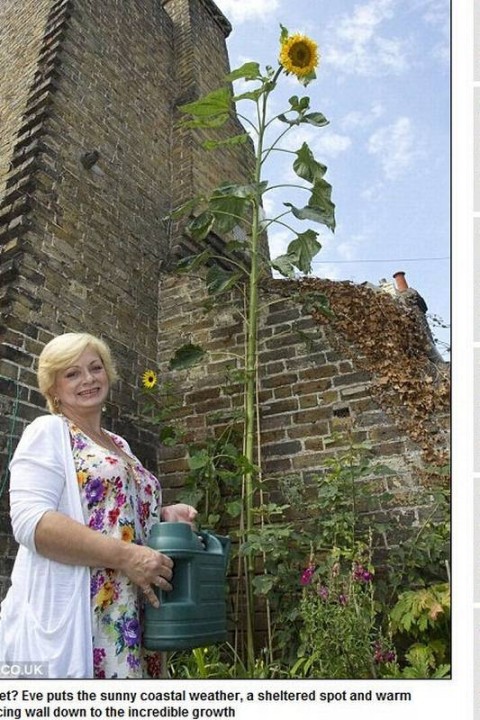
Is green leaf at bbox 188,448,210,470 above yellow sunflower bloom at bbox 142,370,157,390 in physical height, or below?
below

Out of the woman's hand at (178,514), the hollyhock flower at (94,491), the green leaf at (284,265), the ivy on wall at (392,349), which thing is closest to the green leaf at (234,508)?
the ivy on wall at (392,349)

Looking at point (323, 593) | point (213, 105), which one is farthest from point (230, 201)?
point (323, 593)

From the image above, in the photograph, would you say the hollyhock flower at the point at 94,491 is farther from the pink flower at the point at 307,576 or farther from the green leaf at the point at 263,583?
the green leaf at the point at 263,583

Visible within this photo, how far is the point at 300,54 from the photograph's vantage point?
3732 millimetres

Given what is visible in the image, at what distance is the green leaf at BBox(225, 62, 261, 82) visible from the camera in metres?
3.83

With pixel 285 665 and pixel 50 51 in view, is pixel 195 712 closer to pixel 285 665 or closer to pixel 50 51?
pixel 285 665

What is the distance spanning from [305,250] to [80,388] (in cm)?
235

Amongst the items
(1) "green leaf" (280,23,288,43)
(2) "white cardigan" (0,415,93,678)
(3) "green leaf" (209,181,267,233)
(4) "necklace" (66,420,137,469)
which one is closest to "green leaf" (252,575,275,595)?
(4) "necklace" (66,420,137,469)

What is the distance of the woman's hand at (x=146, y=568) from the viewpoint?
5.60 feet

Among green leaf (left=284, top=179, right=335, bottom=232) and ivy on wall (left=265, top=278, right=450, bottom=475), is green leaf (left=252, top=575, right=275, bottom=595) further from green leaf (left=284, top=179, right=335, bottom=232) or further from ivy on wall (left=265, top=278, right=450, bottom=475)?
green leaf (left=284, top=179, right=335, bottom=232)

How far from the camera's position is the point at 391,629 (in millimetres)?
2846

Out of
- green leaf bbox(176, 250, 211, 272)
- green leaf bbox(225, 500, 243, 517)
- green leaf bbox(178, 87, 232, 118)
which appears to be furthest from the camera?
green leaf bbox(176, 250, 211, 272)

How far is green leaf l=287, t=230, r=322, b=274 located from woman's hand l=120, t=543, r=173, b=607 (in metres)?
2.62

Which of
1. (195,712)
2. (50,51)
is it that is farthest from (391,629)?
(50,51)
